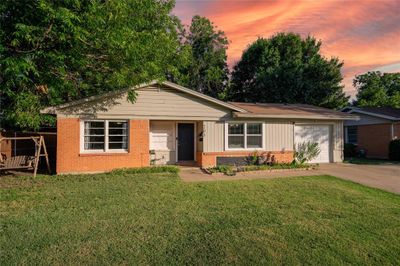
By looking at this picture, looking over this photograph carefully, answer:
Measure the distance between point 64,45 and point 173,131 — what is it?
738 cm

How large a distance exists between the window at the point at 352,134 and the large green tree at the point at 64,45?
657 inches

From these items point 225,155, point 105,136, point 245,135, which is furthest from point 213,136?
point 105,136

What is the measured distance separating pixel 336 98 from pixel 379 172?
68.2 ft

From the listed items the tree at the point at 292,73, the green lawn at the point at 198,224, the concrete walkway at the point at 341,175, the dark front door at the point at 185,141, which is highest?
the tree at the point at 292,73

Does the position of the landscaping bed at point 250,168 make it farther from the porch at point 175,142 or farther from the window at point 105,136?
the window at point 105,136

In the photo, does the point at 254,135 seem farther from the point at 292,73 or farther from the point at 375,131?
the point at 292,73

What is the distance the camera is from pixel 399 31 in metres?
12.4

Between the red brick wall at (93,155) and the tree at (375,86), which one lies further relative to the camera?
the tree at (375,86)

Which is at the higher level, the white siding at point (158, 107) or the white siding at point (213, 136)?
the white siding at point (158, 107)

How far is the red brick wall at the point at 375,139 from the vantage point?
19281mm

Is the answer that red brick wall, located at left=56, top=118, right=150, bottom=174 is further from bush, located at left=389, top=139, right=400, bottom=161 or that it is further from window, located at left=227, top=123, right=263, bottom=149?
bush, located at left=389, top=139, right=400, bottom=161

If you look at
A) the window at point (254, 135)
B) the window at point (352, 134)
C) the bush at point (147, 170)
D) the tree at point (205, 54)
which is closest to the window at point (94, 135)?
the bush at point (147, 170)

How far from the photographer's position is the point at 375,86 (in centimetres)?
4731

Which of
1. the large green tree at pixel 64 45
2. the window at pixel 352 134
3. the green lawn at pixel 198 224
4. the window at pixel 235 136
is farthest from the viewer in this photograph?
the window at pixel 352 134
